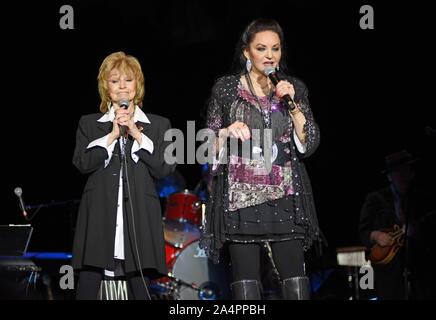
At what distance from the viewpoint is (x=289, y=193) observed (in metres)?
3.22

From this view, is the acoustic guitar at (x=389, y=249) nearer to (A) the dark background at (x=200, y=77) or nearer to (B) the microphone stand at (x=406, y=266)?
(B) the microphone stand at (x=406, y=266)

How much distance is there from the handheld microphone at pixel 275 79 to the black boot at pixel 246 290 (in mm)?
769

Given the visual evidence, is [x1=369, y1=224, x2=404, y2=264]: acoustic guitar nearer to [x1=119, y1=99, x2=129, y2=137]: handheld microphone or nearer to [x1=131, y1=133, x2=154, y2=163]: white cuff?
[x1=131, y1=133, x2=154, y2=163]: white cuff

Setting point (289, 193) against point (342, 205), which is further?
point (342, 205)

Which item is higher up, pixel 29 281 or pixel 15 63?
pixel 15 63

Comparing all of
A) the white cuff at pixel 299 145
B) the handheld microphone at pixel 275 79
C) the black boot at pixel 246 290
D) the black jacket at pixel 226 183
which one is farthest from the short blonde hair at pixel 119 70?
the black boot at pixel 246 290

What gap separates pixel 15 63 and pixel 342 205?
3.11m

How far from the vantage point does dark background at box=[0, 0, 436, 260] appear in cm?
582

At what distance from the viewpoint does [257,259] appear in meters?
3.17

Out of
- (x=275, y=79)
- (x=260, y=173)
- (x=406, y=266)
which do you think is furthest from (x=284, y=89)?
(x=406, y=266)

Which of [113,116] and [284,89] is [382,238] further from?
[284,89]

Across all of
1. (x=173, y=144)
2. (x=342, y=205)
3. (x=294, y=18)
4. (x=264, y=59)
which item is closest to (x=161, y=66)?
(x=294, y=18)
